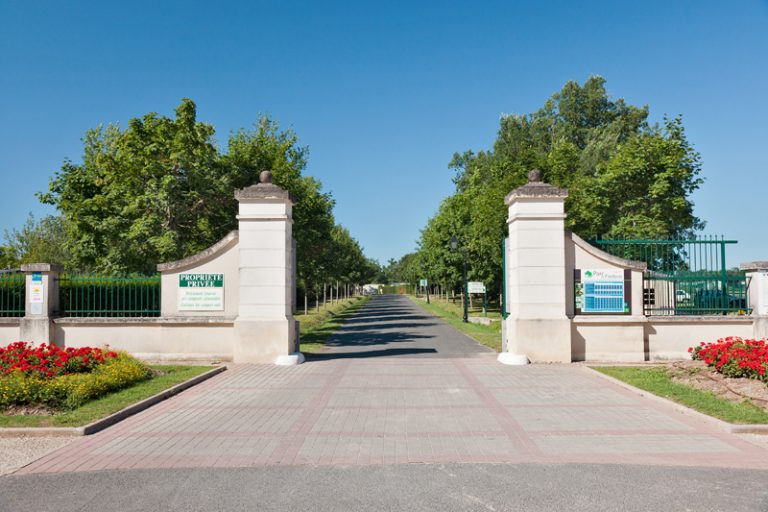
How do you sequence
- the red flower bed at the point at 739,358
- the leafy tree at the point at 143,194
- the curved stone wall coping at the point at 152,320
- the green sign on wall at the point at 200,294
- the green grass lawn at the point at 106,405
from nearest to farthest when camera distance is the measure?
the green grass lawn at the point at 106,405
the red flower bed at the point at 739,358
the curved stone wall coping at the point at 152,320
the green sign on wall at the point at 200,294
the leafy tree at the point at 143,194

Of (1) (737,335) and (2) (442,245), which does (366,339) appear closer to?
(1) (737,335)

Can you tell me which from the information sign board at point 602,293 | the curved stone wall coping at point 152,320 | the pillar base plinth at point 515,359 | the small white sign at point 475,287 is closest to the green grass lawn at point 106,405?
the curved stone wall coping at point 152,320

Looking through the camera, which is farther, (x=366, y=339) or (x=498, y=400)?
(x=366, y=339)

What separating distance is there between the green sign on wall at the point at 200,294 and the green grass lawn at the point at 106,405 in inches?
82.8

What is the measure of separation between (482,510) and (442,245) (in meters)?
35.0

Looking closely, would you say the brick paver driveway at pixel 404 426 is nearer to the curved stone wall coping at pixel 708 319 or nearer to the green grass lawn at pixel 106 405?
the green grass lawn at pixel 106 405

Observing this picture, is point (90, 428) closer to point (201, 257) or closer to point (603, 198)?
point (201, 257)

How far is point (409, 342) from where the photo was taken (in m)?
18.2

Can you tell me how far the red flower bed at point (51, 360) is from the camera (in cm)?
928

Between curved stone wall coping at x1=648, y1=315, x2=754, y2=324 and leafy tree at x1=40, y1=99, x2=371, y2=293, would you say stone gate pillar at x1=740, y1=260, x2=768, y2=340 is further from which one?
leafy tree at x1=40, y1=99, x2=371, y2=293

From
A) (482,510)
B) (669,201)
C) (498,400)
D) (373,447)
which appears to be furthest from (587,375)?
(669,201)

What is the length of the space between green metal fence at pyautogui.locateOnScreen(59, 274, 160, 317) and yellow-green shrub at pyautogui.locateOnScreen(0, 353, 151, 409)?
427 cm

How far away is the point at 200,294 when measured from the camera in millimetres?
13273

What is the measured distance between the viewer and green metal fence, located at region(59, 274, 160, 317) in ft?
45.0
